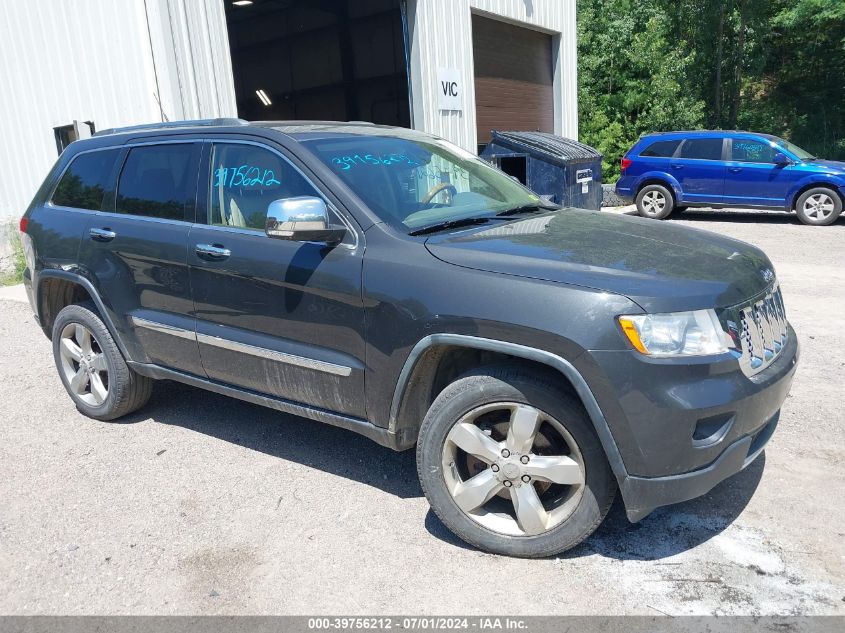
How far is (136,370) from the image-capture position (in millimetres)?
4375

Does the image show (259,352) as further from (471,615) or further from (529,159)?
(529,159)

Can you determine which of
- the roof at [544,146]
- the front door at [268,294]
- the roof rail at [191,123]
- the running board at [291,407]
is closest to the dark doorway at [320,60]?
the roof at [544,146]

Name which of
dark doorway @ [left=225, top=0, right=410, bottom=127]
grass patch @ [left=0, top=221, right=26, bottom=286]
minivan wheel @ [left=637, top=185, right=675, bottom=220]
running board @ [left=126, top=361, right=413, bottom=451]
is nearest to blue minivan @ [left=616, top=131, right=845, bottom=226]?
minivan wheel @ [left=637, top=185, right=675, bottom=220]

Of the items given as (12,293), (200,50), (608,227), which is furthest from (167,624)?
(12,293)

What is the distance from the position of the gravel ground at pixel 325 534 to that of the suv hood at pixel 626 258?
3.52ft

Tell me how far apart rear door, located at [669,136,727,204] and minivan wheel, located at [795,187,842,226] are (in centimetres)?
132

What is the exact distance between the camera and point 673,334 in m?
2.61

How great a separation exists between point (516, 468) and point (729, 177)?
1137cm

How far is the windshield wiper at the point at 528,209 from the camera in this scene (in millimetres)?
3737

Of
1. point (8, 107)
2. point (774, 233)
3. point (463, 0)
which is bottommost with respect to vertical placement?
point (774, 233)

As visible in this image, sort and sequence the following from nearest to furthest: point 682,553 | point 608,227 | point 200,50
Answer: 1. point 682,553
2. point 608,227
3. point 200,50

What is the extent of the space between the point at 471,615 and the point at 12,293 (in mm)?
8614

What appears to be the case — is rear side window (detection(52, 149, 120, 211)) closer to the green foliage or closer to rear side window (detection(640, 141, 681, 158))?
rear side window (detection(640, 141, 681, 158))

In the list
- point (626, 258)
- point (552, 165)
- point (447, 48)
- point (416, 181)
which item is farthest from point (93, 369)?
point (447, 48)
